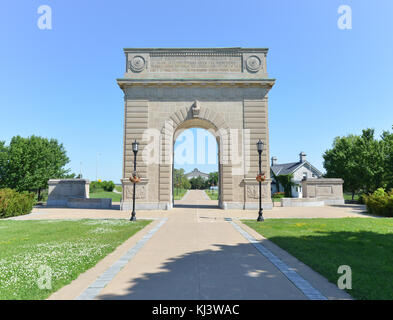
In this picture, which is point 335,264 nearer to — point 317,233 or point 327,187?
point 317,233

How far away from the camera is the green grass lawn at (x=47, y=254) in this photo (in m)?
4.71

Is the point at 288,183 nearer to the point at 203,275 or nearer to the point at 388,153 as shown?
the point at 388,153

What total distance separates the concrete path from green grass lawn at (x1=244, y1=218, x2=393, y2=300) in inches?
15.1

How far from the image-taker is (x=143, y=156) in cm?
2108

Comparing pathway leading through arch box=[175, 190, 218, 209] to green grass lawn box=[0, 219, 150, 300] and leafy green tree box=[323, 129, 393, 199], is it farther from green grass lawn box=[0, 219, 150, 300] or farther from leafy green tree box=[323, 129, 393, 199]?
leafy green tree box=[323, 129, 393, 199]

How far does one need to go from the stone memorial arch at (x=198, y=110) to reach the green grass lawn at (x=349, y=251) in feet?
32.7

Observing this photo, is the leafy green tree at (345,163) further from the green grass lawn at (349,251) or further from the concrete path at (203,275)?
the concrete path at (203,275)

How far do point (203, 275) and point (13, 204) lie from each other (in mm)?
18239

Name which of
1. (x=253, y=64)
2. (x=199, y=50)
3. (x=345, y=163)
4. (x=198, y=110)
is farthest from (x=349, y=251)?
(x=345, y=163)

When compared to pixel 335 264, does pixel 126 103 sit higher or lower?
higher

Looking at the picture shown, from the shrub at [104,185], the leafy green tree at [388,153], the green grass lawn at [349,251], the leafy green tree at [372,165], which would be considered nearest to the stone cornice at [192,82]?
the green grass lawn at [349,251]

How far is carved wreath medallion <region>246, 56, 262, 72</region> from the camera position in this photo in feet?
71.9
